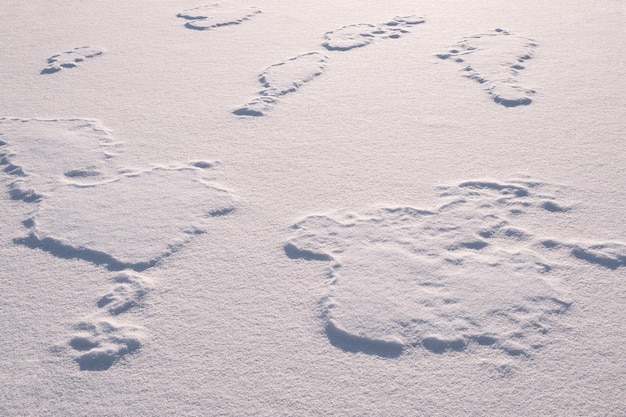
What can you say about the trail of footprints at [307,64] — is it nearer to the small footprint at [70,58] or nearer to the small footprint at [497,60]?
the small footprint at [497,60]

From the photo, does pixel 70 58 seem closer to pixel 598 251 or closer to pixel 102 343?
pixel 102 343

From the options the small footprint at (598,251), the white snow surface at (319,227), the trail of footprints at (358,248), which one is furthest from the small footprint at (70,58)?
the small footprint at (598,251)

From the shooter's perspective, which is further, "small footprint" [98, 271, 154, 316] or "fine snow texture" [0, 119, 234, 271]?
"fine snow texture" [0, 119, 234, 271]

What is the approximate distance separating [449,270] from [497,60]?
1.26m

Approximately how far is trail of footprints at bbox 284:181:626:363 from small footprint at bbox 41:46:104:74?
151 cm

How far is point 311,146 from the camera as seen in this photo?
188 centimetres

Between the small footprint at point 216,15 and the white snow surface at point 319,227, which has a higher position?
the small footprint at point 216,15

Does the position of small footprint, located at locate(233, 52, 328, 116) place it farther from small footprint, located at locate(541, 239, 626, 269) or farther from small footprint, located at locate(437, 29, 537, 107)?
small footprint, located at locate(541, 239, 626, 269)

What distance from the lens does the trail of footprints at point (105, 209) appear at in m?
1.27

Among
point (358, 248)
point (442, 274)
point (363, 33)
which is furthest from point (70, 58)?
point (442, 274)

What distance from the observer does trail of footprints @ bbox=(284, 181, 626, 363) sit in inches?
47.5

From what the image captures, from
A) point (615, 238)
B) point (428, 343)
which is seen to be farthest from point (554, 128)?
point (428, 343)

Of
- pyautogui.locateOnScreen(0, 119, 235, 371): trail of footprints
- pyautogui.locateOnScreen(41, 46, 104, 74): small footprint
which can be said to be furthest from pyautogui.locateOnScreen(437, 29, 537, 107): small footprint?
pyautogui.locateOnScreen(41, 46, 104, 74): small footprint

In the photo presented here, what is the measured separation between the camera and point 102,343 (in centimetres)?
122
